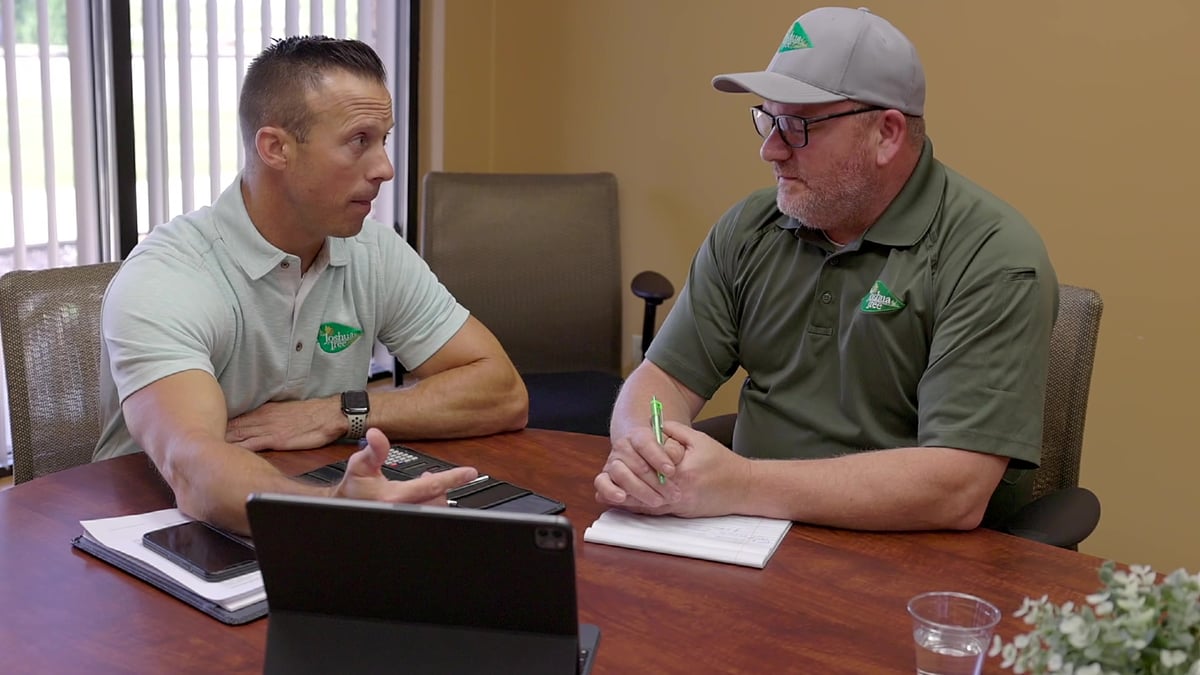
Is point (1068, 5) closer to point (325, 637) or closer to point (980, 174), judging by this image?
point (980, 174)

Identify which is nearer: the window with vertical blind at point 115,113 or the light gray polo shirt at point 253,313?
the light gray polo shirt at point 253,313

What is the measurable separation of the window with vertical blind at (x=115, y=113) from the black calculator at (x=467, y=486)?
5.21 feet

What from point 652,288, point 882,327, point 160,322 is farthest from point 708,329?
point 652,288

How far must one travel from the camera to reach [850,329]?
2.18 meters

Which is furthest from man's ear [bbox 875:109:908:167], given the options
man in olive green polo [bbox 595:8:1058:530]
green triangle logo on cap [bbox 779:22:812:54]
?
green triangle logo on cap [bbox 779:22:812:54]

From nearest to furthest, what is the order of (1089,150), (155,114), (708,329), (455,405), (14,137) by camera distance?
(455,405)
(708,329)
(14,137)
(1089,150)
(155,114)

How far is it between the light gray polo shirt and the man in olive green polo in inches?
19.3

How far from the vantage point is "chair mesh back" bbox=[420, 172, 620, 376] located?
143 inches

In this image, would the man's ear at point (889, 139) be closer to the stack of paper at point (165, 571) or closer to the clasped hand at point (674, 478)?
Answer: the clasped hand at point (674, 478)

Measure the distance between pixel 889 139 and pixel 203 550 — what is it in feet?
4.38

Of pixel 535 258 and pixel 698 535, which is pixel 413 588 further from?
pixel 535 258

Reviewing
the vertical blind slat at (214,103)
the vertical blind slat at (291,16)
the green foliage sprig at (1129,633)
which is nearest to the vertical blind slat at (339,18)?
the vertical blind slat at (291,16)

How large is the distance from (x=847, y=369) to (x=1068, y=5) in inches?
59.7

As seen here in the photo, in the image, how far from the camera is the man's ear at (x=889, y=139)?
2.19 metres
